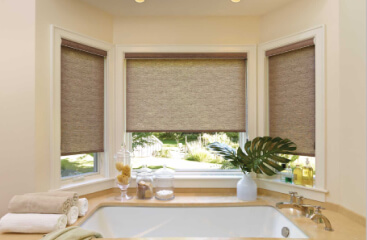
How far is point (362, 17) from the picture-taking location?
1737 millimetres

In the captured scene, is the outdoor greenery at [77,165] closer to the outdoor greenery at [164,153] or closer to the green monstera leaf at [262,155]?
the outdoor greenery at [164,153]

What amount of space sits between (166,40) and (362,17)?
160 centimetres

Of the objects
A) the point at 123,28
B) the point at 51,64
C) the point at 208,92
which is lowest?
the point at 208,92

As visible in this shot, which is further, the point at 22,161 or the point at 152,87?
the point at 152,87

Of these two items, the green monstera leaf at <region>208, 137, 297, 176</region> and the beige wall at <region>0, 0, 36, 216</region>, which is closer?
the beige wall at <region>0, 0, 36, 216</region>

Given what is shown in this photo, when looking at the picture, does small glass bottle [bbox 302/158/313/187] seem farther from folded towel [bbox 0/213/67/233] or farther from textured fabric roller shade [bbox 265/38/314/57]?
folded towel [bbox 0/213/67/233]

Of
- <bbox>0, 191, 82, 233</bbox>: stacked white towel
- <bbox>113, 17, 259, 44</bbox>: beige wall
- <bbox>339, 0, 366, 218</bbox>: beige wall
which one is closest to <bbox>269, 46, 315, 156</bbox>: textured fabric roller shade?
<bbox>339, 0, 366, 218</bbox>: beige wall

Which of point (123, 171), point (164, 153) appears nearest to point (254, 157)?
point (164, 153)

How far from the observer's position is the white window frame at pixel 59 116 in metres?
2.05

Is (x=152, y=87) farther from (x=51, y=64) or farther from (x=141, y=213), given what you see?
(x=141, y=213)

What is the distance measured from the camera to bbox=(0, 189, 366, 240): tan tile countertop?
62.8 inches

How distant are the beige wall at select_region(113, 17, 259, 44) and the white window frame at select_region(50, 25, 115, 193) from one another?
331 mm

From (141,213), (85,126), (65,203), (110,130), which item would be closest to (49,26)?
(85,126)

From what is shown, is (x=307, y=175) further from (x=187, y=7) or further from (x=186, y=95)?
(x=187, y=7)
